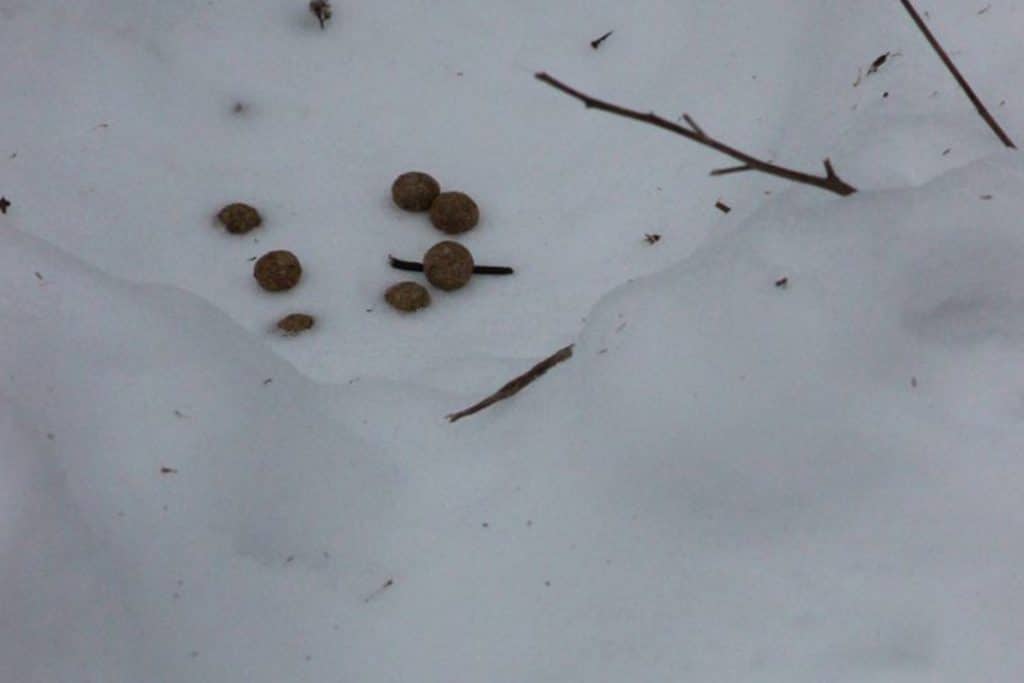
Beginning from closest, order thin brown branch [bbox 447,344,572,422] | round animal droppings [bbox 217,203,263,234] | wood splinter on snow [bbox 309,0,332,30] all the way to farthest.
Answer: thin brown branch [bbox 447,344,572,422], round animal droppings [bbox 217,203,263,234], wood splinter on snow [bbox 309,0,332,30]

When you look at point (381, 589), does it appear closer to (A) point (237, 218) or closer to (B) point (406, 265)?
(B) point (406, 265)

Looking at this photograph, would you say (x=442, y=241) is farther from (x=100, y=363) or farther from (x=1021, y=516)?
(x=1021, y=516)

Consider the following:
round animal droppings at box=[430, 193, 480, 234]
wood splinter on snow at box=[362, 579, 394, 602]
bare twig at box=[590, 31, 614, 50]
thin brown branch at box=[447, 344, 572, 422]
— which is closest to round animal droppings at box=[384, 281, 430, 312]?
round animal droppings at box=[430, 193, 480, 234]

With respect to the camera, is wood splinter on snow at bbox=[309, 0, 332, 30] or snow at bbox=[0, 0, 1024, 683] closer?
snow at bbox=[0, 0, 1024, 683]

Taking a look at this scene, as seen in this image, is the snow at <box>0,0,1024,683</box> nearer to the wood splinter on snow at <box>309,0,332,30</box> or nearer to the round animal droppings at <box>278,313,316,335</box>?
the round animal droppings at <box>278,313,316,335</box>

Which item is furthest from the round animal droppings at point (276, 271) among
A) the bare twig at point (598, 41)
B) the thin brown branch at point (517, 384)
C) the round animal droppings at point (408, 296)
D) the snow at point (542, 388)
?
the bare twig at point (598, 41)

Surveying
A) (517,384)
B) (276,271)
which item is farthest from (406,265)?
(517,384)
